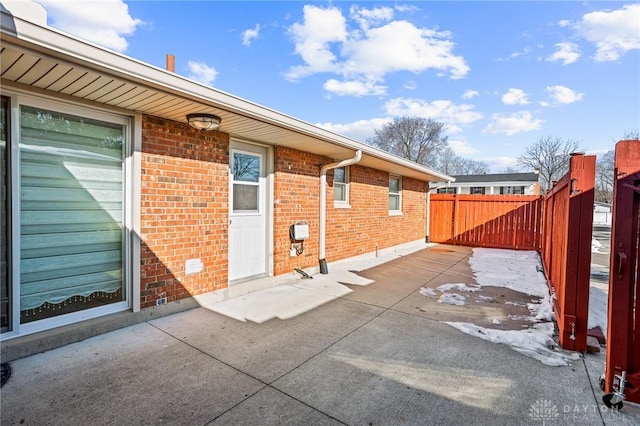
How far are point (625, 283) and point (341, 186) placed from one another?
18.4 feet

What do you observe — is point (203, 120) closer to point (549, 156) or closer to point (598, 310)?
point (598, 310)

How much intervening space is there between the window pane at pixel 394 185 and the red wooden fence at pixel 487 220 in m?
2.81

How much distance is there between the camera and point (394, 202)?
10141 mm

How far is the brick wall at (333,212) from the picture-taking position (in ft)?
18.8

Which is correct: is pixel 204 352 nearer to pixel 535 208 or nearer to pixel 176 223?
pixel 176 223

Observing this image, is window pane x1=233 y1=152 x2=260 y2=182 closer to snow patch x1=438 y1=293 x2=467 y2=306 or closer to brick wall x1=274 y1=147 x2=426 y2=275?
brick wall x1=274 y1=147 x2=426 y2=275

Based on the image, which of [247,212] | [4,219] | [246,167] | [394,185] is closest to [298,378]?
[4,219]

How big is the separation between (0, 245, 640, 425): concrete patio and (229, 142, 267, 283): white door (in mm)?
1255

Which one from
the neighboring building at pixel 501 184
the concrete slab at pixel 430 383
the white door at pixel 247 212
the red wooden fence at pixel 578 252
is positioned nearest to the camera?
the concrete slab at pixel 430 383

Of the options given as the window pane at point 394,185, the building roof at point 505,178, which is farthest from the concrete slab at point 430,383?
the building roof at point 505,178

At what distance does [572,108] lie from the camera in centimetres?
1277

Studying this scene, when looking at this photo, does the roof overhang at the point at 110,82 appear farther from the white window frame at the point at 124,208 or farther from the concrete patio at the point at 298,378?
the concrete patio at the point at 298,378

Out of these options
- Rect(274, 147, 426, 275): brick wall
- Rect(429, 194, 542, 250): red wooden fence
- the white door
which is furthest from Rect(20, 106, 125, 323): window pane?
Rect(429, 194, 542, 250): red wooden fence

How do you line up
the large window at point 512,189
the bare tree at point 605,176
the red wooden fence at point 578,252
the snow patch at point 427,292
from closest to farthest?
the red wooden fence at point 578,252 → the snow patch at point 427,292 → the large window at point 512,189 → the bare tree at point 605,176
